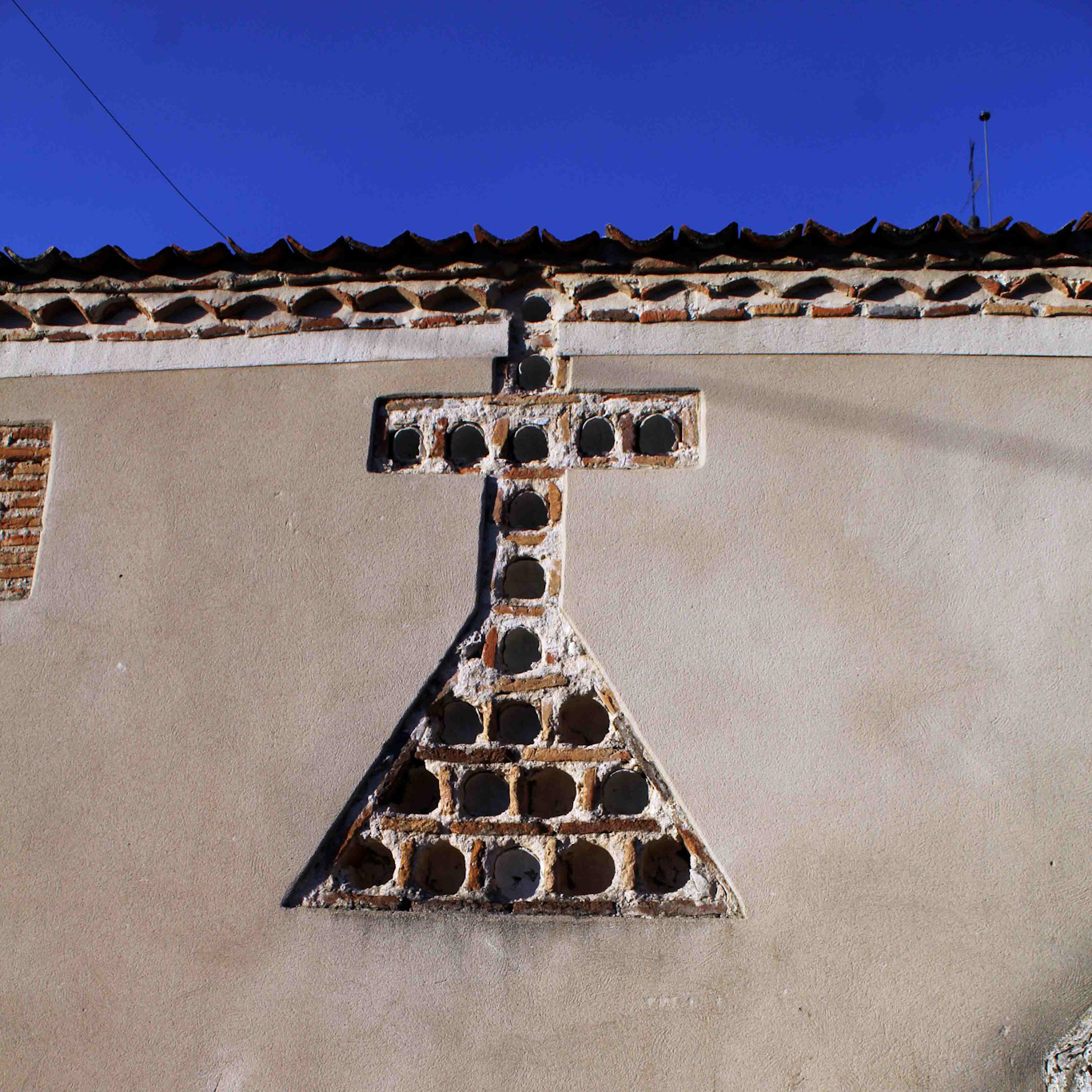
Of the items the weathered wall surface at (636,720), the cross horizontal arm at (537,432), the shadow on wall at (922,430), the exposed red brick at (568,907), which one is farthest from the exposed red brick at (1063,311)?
the exposed red brick at (568,907)

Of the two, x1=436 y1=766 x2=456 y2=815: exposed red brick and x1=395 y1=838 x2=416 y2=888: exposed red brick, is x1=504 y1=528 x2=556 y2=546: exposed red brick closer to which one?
x1=436 y1=766 x2=456 y2=815: exposed red brick

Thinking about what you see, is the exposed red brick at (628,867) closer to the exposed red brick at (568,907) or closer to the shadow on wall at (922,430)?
the exposed red brick at (568,907)

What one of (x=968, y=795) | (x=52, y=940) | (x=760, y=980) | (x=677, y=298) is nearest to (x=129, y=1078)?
(x=52, y=940)

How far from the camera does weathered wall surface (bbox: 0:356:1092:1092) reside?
9.14 ft

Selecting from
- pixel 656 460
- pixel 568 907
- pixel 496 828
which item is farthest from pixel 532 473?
pixel 568 907

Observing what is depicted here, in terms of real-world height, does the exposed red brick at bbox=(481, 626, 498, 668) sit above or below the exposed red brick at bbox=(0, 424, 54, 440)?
below

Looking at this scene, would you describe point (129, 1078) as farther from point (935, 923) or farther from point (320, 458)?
point (935, 923)

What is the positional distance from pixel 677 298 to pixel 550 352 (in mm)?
498

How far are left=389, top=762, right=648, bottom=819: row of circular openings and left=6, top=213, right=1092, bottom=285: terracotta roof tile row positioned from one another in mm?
1821

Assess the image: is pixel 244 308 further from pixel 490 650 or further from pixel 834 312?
pixel 834 312

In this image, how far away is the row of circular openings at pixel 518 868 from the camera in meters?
3.03

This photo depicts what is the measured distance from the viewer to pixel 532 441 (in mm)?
3482

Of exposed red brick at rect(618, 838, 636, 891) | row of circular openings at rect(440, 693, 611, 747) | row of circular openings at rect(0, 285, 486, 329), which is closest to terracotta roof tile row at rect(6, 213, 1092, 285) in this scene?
row of circular openings at rect(0, 285, 486, 329)

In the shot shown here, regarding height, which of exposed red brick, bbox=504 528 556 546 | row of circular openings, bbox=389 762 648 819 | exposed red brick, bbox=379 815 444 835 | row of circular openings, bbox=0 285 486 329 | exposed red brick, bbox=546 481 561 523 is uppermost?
row of circular openings, bbox=0 285 486 329
